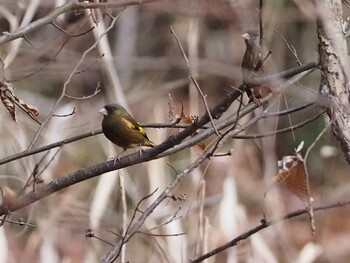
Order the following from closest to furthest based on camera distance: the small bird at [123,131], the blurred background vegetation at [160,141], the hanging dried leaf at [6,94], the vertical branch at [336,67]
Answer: the vertical branch at [336,67], the hanging dried leaf at [6,94], the small bird at [123,131], the blurred background vegetation at [160,141]

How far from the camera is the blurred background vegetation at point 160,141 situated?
3385 millimetres

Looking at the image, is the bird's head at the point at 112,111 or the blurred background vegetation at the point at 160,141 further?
the blurred background vegetation at the point at 160,141

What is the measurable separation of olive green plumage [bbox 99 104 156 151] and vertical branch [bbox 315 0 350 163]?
39.0 inches

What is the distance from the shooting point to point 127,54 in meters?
7.16

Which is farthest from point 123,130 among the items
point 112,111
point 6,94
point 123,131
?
point 6,94

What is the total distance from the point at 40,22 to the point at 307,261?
8.24ft

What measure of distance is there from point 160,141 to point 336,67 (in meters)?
2.36

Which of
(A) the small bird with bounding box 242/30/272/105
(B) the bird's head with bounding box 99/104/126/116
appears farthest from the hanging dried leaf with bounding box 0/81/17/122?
→ (B) the bird's head with bounding box 99/104/126/116

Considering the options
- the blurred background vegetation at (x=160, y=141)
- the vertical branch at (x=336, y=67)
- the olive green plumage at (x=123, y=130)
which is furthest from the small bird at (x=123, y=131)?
the vertical branch at (x=336, y=67)

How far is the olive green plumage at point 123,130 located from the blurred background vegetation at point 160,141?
22 cm

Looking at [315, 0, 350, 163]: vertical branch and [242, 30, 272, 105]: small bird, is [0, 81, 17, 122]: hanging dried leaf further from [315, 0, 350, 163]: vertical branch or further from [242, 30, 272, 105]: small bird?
[315, 0, 350, 163]: vertical branch

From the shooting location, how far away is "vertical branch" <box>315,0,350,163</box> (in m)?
2.23

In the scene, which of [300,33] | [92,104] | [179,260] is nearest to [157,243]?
[179,260]

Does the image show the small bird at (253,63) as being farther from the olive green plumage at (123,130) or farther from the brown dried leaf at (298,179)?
the olive green plumage at (123,130)
